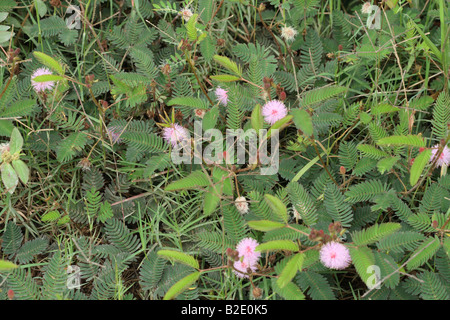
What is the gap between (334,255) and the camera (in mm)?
1647

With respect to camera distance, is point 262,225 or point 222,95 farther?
point 222,95

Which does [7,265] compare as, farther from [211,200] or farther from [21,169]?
[211,200]

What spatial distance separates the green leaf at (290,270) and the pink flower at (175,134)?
26.2 inches

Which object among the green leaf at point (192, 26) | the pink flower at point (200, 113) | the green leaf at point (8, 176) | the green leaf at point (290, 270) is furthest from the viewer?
the pink flower at point (200, 113)

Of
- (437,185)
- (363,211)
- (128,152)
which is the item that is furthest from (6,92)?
(437,185)

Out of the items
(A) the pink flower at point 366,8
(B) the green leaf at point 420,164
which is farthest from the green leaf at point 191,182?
(A) the pink flower at point 366,8

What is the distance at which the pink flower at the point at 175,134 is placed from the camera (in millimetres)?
2006

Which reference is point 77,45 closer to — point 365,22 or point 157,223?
point 157,223

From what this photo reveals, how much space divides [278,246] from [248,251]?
0.18 metres

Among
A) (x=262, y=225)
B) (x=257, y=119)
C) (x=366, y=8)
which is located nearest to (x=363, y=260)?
(x=262, y=225)

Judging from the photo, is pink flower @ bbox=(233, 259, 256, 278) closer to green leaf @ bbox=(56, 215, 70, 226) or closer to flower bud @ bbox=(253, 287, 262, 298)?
flower bud @ bbox=(253, 287, 262, 298)

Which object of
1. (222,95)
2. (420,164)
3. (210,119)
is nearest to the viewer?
(420,164)

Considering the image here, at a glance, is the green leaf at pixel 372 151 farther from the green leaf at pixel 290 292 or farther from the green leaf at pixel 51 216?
the green leaf at pixel 51 216

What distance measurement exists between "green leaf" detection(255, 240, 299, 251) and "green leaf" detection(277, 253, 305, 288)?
0.03 metres
